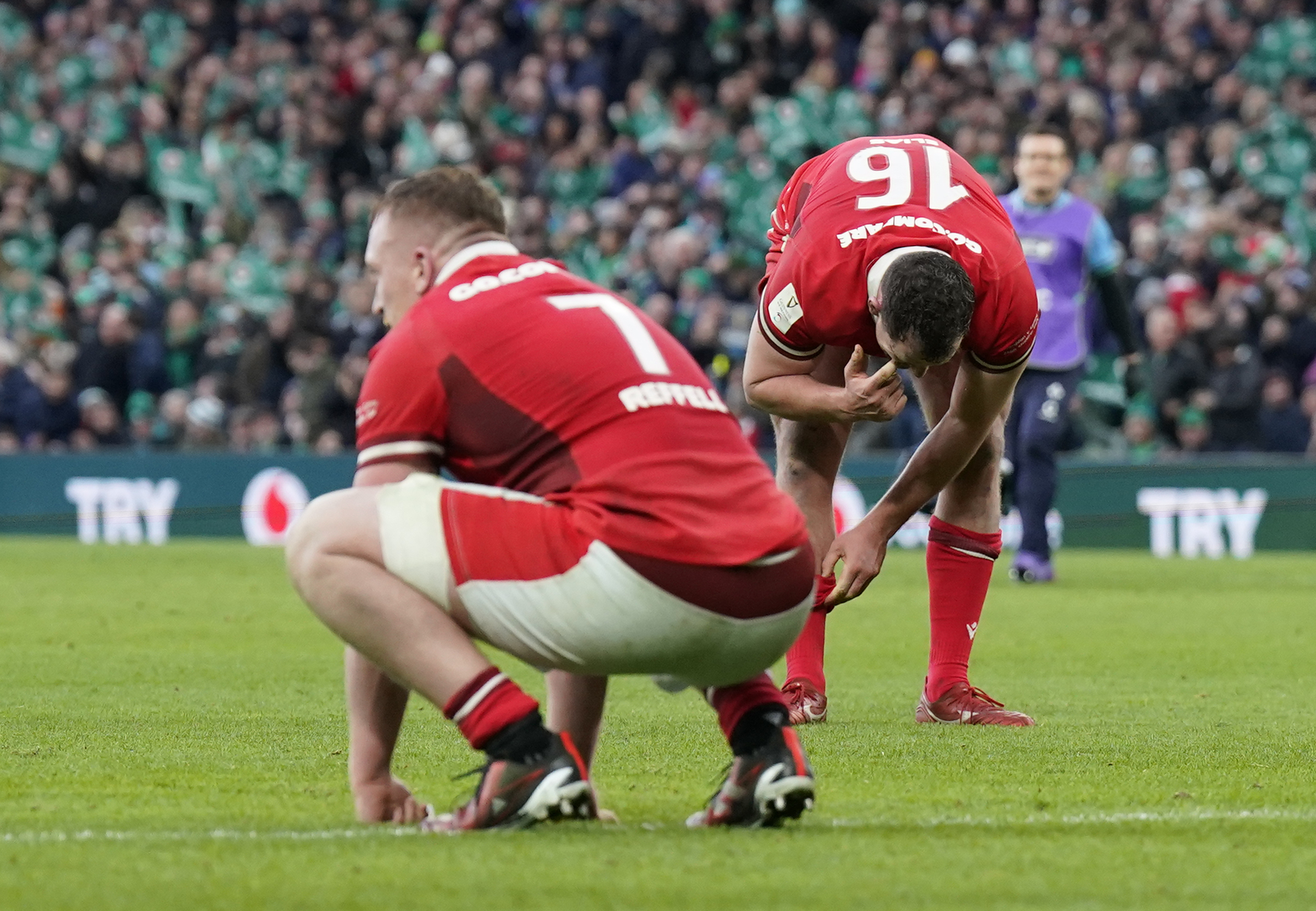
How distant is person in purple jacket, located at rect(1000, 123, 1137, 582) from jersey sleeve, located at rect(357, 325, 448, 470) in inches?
327

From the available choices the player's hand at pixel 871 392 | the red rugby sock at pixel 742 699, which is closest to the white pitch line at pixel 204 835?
the red rugby sock at pixel 742 699

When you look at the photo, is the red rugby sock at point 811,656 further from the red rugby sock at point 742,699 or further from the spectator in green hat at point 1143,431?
the spectator in green hat at point 1143,431

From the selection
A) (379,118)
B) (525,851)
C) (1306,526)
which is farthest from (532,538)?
(379,118)

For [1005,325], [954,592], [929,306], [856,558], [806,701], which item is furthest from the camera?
[954,592]

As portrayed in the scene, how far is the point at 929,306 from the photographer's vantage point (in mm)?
5207

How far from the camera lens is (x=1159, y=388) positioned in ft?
55.8

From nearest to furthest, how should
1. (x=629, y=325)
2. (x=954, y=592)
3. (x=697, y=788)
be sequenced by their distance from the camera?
(x=629, y=325), (x=697, y=788), (x=954, y=592)

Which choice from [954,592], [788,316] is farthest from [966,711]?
[788,316]

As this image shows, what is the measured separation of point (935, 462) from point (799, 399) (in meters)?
0.51

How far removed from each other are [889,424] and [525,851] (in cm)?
1418

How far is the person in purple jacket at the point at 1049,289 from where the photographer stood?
1212 centimetres

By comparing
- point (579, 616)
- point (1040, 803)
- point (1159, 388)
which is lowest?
point (1159, 388)

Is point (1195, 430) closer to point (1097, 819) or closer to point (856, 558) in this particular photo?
point (856, 558)

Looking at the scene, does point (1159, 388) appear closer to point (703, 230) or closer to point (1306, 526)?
point (1306, 526)
